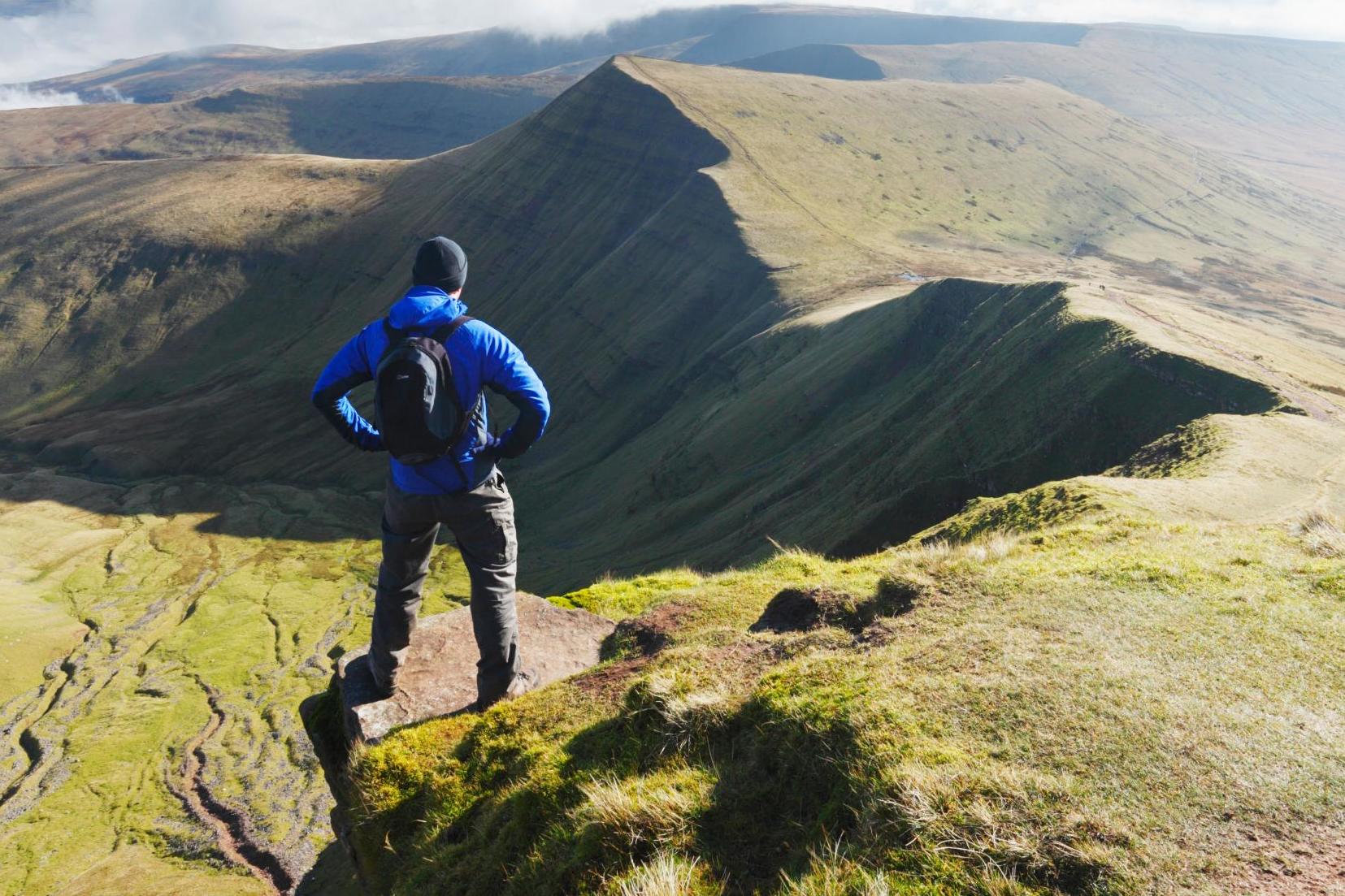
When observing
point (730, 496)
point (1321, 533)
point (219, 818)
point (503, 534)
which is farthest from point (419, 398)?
point (219, 818)

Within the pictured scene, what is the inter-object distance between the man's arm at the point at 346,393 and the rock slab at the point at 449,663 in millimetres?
2831

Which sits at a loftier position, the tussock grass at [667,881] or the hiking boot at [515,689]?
the tussock grass at [667,881]

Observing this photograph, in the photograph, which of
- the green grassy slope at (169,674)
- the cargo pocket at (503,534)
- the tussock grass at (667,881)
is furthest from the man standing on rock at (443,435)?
the green grassy slope at (169,674)

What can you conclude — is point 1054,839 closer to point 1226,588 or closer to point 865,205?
point 1226,588

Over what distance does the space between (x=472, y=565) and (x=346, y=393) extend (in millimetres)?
2376

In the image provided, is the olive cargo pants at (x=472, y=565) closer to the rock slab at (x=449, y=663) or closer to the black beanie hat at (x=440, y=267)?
the rock slab at (x=449, y=663)

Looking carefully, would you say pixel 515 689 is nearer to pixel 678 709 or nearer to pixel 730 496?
pixel 678 709

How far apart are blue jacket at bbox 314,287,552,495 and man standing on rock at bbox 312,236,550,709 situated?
0.5 inches

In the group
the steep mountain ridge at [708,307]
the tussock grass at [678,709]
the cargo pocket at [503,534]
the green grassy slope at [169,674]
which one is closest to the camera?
the tussock grass at [678,709]

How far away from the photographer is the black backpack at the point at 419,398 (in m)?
7.78

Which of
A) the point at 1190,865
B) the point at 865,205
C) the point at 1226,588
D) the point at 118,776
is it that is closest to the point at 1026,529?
the point at 1226,588

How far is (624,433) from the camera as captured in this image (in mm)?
85500

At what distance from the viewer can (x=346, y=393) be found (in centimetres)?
891

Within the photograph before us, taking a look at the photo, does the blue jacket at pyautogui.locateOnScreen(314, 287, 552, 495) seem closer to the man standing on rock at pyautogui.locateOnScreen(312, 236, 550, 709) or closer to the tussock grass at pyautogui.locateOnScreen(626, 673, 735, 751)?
the man standing on rock at pyautogui.locateOnScreen(312, 236, 550, 709)
